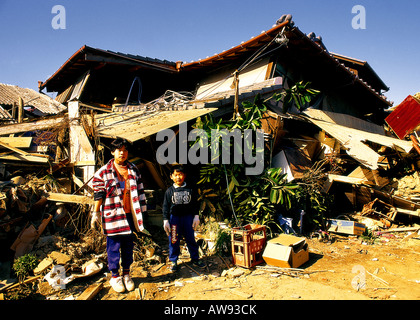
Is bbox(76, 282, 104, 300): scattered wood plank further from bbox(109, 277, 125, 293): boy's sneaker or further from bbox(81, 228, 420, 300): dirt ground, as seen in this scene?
bbox(109, 277, 125, 293): boy's sneaker

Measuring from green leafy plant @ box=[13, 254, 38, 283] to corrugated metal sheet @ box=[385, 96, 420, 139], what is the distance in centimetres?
1188

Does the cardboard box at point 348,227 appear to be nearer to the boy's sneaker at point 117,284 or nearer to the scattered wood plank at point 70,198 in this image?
the boy's sneaker at point 117,284

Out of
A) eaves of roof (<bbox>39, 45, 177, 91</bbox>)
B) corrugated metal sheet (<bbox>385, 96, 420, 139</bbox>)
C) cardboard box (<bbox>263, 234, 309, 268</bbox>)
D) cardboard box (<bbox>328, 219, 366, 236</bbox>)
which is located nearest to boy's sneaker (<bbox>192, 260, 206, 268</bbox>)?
cardboard box (<bbox>263, 234, 309, 268</bbox>)

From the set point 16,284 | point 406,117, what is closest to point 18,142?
point 16,284

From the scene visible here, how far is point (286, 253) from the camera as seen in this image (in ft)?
13.5

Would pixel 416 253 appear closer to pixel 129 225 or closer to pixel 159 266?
pixel 159 266

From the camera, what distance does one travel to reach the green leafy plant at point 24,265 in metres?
3.89

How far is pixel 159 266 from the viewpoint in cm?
442

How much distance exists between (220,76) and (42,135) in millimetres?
6311

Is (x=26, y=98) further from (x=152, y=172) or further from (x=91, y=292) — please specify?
(x=91, y=292)

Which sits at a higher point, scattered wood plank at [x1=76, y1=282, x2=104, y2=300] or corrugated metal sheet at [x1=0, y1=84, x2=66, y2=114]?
corrugated metal sheet at [x1=0, y1=84, x2=66, y2=114]

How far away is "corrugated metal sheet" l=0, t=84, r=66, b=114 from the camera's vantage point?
12202 millimetres

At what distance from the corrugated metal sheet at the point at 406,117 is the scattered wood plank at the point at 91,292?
11.1 meters

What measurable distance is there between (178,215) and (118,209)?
3.54 ft
